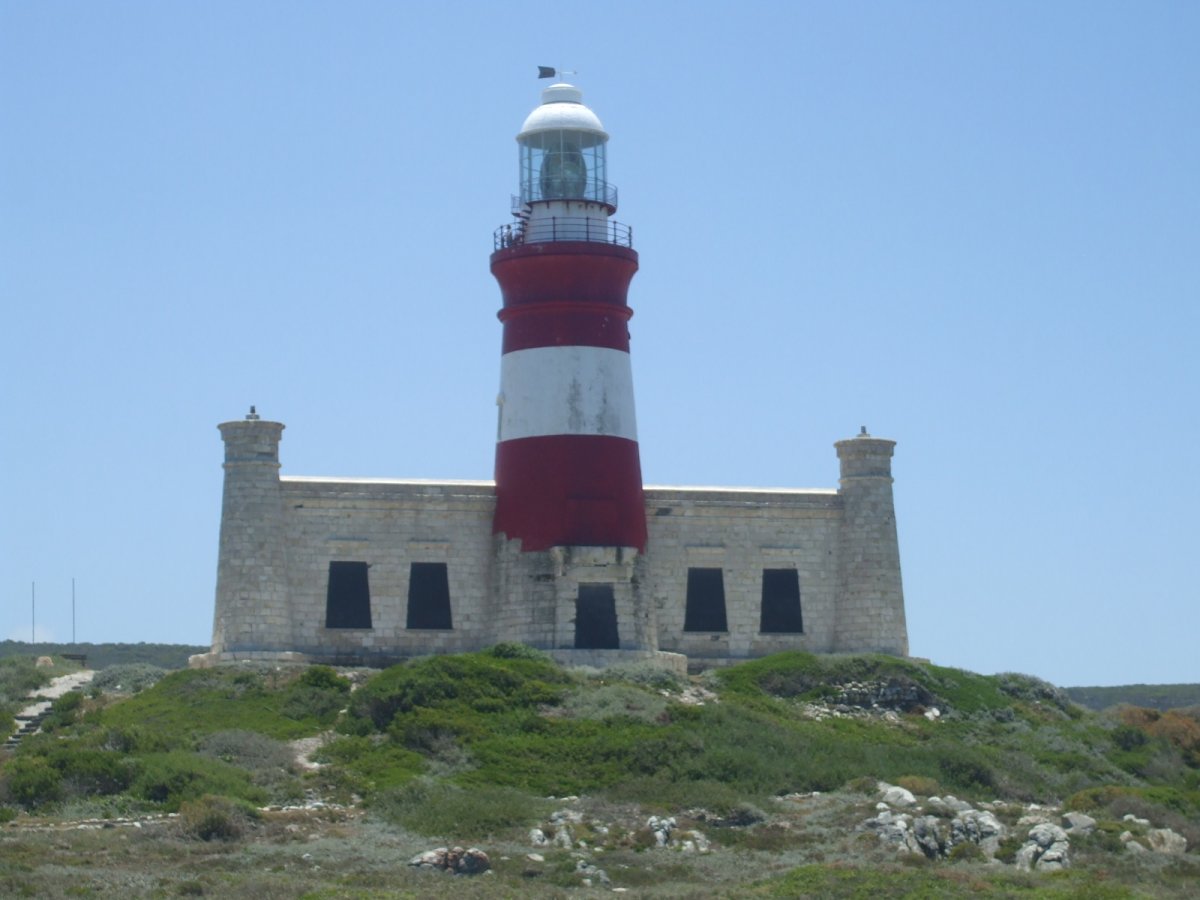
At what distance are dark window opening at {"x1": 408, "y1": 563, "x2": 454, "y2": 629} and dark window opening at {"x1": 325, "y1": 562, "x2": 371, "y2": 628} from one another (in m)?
0.88

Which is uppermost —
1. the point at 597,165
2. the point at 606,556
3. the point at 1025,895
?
the point at 597,165

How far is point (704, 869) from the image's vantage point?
27328 mm

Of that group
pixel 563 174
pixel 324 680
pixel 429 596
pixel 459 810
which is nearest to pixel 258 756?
pixel 324 680

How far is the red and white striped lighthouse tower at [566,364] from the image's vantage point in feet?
134

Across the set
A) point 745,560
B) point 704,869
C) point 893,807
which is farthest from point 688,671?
point 704,869

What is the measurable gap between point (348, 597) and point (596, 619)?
193 inches

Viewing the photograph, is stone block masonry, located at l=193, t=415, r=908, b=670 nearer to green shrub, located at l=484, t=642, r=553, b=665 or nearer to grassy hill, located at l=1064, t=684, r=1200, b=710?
green shrub, located at l=484, t=642, r=553, b=665

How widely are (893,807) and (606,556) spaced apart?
38.0ft

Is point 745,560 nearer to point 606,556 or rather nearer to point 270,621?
point 606,556

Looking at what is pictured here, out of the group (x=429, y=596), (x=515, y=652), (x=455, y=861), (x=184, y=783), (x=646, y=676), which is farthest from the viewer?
(x=429, y=596)

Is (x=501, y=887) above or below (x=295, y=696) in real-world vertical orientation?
below

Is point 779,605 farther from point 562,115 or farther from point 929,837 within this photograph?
point 929,837

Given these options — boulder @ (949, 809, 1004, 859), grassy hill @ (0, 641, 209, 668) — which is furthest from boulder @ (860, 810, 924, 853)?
grassy hill @ (0, 641, 209, 668)

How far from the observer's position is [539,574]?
133 ft
